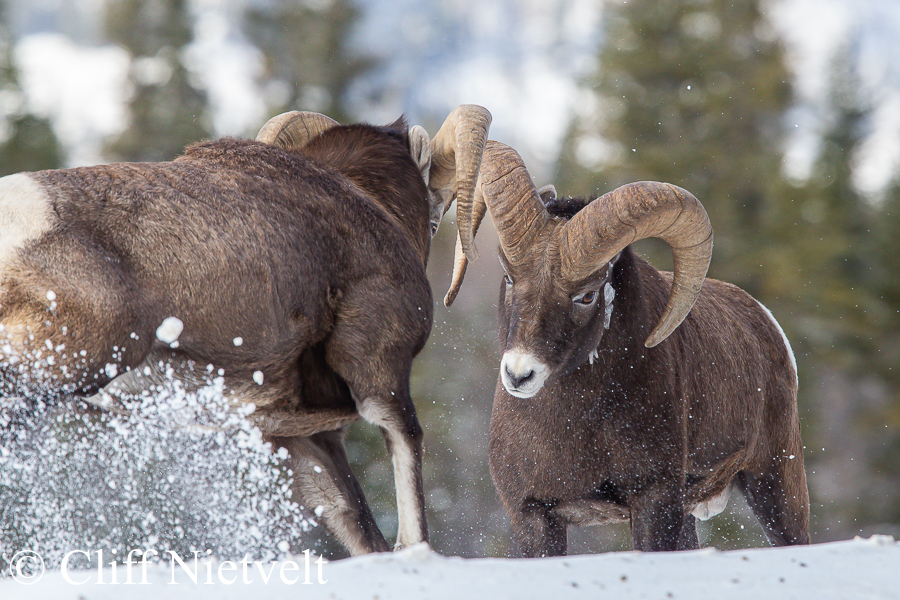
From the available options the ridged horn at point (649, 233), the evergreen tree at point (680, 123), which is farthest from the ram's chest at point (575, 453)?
the evergreen tree at point (680, 123)

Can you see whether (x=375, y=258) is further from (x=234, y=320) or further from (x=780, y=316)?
(x=780, y=316)

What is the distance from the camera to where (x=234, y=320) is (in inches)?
163

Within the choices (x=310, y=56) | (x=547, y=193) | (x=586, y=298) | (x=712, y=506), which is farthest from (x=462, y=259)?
(x=310, y=56)

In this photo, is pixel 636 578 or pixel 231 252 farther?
pixel 231 252

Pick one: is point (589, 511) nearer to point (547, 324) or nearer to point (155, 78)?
point (547, 324)

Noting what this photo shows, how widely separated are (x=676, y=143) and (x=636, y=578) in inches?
660

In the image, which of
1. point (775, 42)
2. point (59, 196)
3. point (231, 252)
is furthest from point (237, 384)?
Result: point (775, 42)

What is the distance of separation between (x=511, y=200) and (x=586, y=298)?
2.34 feet

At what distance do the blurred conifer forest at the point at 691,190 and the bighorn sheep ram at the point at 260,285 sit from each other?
9.61 metres

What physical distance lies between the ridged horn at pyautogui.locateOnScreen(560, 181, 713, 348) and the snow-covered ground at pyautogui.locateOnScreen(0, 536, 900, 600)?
1621 millimetres

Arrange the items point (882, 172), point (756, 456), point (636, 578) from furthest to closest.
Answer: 1. point (882, 172)
2. point (756, 456)
3. point (636, 578)

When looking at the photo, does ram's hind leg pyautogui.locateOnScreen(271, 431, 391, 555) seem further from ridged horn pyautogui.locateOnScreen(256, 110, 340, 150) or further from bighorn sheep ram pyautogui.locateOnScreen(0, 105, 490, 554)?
ridged horn pyautogui.locateOnScreen(256, 110, 340, 150)

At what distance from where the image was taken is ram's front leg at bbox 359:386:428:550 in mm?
4598

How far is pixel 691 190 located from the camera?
703 inches
